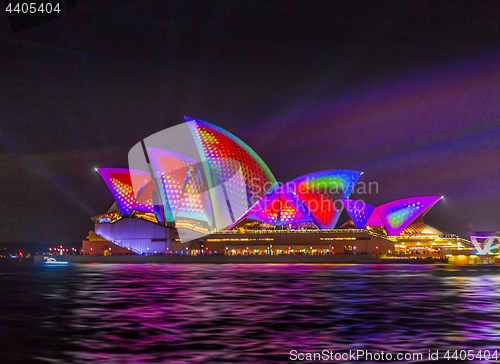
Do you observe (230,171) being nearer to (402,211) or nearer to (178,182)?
(178,182)

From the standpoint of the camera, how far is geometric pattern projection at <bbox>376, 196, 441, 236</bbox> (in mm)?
77750

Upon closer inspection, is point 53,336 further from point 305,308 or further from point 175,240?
point 175,240

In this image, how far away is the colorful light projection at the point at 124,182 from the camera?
7575 cm

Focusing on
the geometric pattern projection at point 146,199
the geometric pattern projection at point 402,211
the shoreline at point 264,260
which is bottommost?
the shoreline at point 264,260

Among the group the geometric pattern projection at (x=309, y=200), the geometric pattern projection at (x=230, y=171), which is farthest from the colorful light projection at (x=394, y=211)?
the geometric pattern projection at (x=230, y=171)

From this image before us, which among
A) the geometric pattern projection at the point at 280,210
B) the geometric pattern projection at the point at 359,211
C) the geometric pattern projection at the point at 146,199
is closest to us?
the geometric pattern projection at the point at 280,210

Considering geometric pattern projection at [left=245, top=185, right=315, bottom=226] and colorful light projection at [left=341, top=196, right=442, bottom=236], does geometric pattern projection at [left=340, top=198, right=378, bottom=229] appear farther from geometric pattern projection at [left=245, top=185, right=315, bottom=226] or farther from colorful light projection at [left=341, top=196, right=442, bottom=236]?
geometric pattern projection at [left=245, top=185, right=315, bottom=226]

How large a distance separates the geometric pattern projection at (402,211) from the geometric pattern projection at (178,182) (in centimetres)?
2781

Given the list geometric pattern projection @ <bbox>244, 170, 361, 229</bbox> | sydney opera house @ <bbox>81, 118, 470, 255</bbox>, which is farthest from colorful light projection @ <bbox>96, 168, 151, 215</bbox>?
geometric pattern projection @ <bbox>244, 170, 361, 229</bbox>

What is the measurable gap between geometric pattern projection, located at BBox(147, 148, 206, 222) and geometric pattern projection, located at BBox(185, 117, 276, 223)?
2.33 metres

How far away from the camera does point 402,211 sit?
78812 millimetres

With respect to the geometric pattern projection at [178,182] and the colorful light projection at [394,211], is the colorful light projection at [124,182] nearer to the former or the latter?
the geometric pattern projection at [178,182]

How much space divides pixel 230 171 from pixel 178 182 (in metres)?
7.48

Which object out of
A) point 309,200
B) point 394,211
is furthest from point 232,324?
point 394,211
